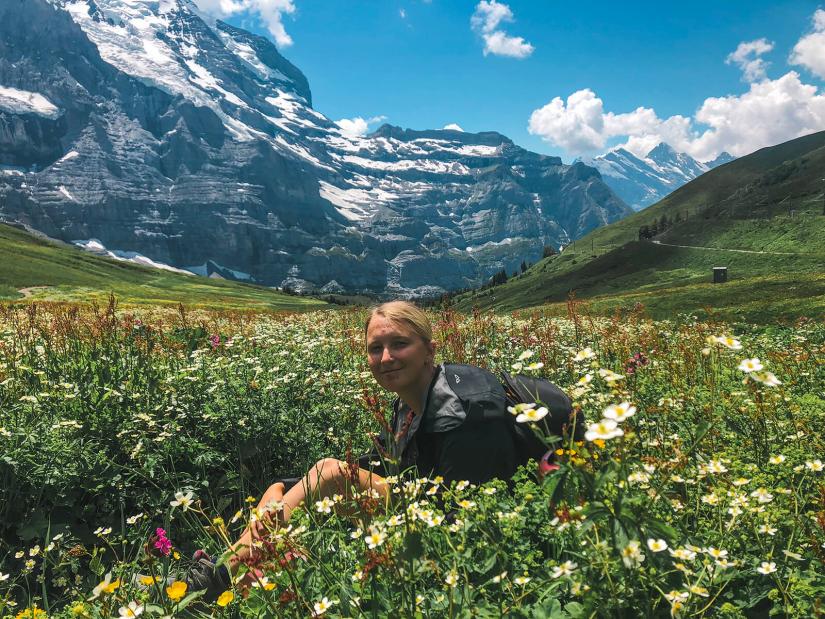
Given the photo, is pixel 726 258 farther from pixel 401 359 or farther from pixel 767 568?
pixel 767 568

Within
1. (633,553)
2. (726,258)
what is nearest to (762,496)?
(633,553)

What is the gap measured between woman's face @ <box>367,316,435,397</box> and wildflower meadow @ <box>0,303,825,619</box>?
36cm

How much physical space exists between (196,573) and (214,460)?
2311 millimetres

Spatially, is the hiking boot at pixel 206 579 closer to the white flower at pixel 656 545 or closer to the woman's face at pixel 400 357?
the woman's face at pixel 400 357

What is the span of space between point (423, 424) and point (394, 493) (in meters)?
1.47

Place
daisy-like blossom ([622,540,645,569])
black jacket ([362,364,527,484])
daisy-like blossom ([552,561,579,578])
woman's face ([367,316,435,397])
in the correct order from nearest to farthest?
daisy-like blossom ([622,540,645,569]) < daisy-like blossom ([552,561,579,578]) < black jacket ([362,364,527,484]) < woman's face ([367,316,435,397])

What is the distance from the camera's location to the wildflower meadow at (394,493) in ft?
7.37

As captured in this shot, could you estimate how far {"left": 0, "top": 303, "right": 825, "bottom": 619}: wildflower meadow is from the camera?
225 cm

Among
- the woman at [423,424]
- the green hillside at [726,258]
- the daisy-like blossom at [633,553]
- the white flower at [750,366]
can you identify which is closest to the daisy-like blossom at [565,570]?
the daisy-like blossom at [633,553]

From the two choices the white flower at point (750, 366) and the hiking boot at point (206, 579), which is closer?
the white flower at point (750, 366)

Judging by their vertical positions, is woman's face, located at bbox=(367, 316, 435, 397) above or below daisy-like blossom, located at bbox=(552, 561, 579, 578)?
above

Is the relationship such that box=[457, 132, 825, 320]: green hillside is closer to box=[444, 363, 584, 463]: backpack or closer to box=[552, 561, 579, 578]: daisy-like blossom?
box=[444, 363, 584, 463]: backpack

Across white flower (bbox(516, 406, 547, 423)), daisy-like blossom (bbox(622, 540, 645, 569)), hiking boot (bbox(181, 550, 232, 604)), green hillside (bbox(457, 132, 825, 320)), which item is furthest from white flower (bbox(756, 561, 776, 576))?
green hillside (bbox(457, 132, 825, 320))

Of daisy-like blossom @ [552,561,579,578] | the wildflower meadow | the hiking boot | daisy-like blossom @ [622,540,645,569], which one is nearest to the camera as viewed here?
daisy-like blossom @ [622,540,645,569]
